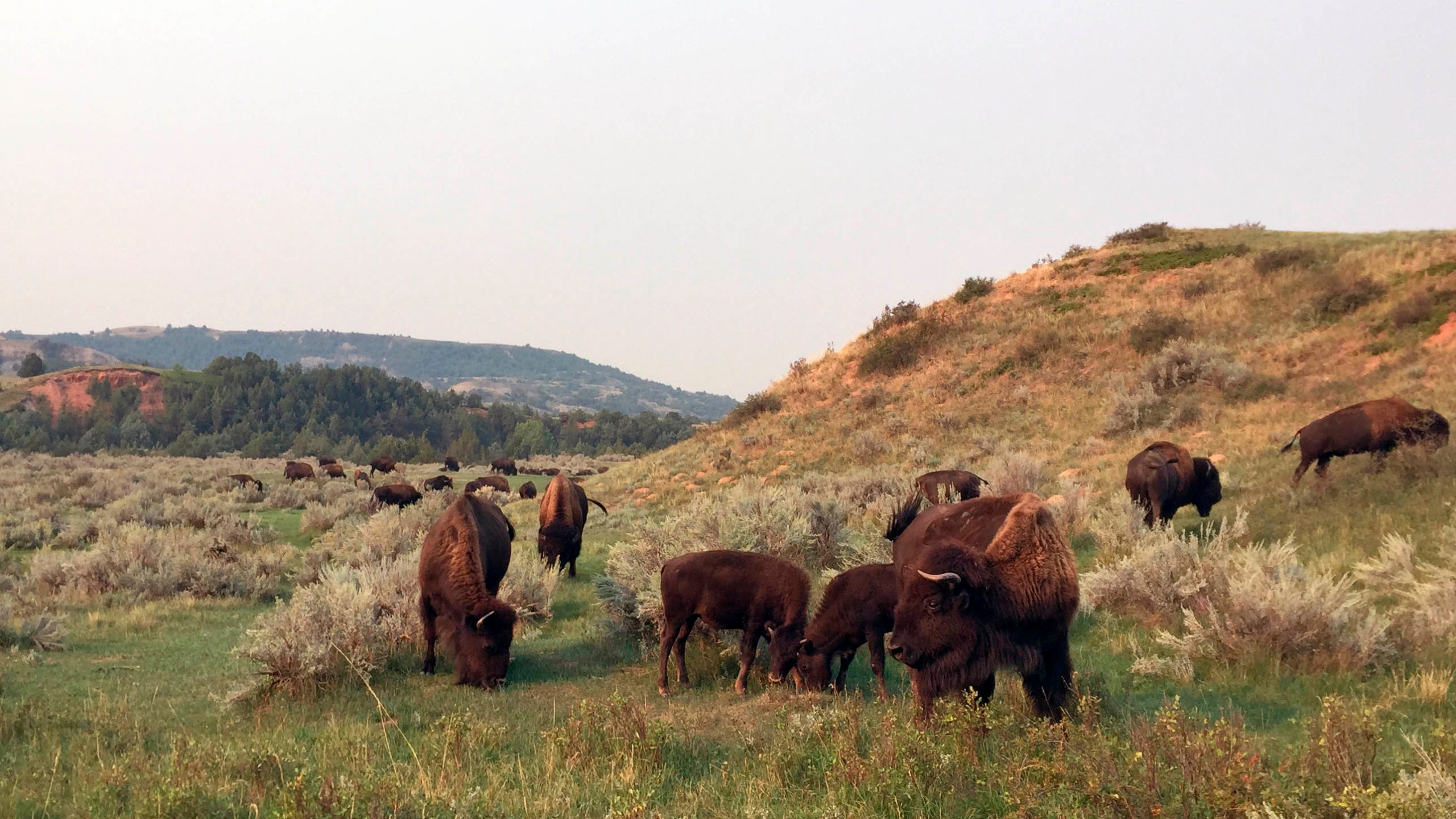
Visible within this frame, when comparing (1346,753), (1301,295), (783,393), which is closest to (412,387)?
(783,393)

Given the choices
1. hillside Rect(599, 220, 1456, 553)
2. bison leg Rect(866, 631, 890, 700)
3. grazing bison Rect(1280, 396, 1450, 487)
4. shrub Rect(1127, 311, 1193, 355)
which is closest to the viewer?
bison leg Rect(866, 631, 890, 700)

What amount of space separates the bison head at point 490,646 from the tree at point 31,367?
115 m

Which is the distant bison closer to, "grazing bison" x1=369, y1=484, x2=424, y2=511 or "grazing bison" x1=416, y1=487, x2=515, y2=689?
"grazing bison" x1=369, y1=484, x2=424, y2=511

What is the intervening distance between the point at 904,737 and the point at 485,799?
85.6 inches

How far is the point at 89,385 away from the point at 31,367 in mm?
18893

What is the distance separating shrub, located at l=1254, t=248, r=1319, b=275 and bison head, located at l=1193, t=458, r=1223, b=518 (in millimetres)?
22502

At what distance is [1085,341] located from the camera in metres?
31.3

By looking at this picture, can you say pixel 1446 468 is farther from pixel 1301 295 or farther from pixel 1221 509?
pixel 1301 295

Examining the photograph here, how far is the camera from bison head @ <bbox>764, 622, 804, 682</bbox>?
7.45 meters

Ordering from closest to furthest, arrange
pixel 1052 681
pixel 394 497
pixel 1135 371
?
pixel 1052 681
pixel 394 497
pixel 1135 371

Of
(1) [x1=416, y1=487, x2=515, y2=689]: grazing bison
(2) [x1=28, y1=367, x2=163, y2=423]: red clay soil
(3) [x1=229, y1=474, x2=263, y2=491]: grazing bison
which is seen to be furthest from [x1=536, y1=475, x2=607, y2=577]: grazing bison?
(2) [x1=28, y1=367, x2=163, y2=423]: red clay soil

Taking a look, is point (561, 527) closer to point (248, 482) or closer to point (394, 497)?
point (394, 497)

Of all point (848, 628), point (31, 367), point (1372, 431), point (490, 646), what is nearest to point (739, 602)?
point (848, 628)

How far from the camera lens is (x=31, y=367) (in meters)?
97.6
